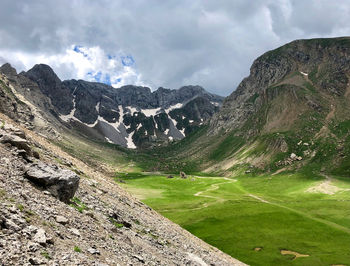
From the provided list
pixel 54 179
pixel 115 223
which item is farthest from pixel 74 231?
pixel 115 223

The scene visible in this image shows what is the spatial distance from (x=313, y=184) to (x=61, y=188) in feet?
606

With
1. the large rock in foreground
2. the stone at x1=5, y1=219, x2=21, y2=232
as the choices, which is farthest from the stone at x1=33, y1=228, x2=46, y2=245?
the large rock in foreground

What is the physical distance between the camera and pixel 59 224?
21328mm

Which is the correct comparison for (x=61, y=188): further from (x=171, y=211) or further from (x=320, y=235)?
(x=171, y=211)

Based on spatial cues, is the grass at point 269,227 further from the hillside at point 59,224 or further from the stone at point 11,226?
the stone at point 11,226

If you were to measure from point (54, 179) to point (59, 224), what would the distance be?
5.86 m

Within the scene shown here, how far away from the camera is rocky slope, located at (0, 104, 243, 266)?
16.5m

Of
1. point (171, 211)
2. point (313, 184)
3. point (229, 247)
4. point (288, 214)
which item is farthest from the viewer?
point (313, 184)

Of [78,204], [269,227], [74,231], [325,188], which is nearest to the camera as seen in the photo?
[74,231]

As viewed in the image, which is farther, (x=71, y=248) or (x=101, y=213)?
(x=101, y=213)

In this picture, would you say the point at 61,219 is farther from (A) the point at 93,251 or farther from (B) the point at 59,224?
(A) the point at 93,251

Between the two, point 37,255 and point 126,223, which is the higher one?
point 37,255

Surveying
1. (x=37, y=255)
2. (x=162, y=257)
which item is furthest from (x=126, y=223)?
(x=37, y=255)

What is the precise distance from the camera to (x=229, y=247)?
2908 inches
